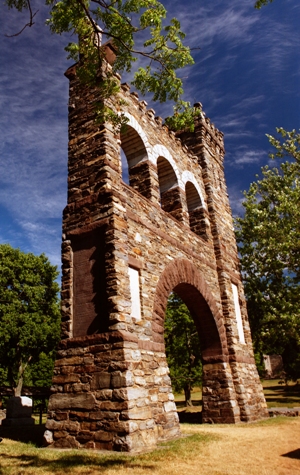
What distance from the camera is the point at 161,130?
1189 cm

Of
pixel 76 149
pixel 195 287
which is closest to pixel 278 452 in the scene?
pixel 195 287

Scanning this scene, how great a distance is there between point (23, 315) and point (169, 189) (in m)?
14.0

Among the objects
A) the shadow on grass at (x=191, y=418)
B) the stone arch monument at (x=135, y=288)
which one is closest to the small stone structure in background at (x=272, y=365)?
the stone arch monument at (x=135, y=288)

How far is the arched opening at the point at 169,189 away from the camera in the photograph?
1166 centimetres

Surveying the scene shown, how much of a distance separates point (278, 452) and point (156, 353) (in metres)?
2.82

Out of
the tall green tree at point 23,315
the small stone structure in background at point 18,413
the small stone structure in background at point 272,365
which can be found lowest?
the small stone structure in background at point 18,413

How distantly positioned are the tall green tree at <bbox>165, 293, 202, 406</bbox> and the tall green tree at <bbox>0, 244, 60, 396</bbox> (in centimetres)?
684

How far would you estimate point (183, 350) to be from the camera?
21688mm

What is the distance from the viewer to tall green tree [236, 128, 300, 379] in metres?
17.4

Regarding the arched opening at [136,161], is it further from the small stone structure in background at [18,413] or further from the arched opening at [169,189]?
the small stone structure in background at [18,413]

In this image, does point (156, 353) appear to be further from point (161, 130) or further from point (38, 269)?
point (38, 269)

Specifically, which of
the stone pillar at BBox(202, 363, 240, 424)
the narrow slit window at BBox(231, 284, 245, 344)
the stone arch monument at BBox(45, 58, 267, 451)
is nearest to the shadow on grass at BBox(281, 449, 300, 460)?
the stone arch monument at BBox(45, 58, 267, 451)

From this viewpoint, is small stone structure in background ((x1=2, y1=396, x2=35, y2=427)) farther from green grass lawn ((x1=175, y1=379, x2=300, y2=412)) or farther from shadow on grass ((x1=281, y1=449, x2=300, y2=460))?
shadow on grass ((x1=281, y1=449, x2=300, y2=460))

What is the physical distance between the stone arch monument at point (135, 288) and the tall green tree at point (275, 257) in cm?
489
